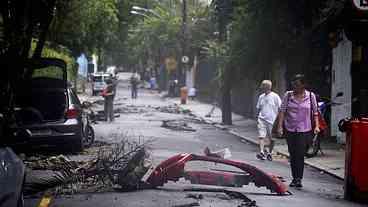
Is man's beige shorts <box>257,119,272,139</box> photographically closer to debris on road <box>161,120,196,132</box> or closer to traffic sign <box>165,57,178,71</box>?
debris on road <box>161,120,196,132</box>

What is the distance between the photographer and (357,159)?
399 inches

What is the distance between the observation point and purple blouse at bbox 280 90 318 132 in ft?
37.4

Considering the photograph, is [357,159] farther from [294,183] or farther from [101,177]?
Result: [101,177]

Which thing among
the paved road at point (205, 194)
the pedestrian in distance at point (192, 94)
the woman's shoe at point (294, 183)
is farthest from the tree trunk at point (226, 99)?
the pedestrian in distance at point (192, 94)

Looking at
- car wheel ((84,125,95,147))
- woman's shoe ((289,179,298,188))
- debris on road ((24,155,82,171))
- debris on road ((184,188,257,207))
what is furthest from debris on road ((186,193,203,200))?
car wheel ((84,125,95,147))

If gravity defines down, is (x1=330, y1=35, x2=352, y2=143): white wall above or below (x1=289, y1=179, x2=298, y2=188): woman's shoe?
above

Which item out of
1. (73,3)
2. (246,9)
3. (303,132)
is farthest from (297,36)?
(303,132)

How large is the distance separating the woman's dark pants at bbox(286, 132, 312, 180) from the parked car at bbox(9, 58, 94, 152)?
5160mm

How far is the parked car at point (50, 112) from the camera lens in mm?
14664

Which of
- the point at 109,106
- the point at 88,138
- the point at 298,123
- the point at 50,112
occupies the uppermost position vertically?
the point at 298,123

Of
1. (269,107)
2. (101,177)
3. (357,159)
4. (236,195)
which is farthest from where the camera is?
(269,107)

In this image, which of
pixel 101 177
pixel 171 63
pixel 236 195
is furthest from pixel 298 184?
pixel 171 63

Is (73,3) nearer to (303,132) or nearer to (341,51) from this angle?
(341,51)

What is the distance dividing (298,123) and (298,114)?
0.14 m
